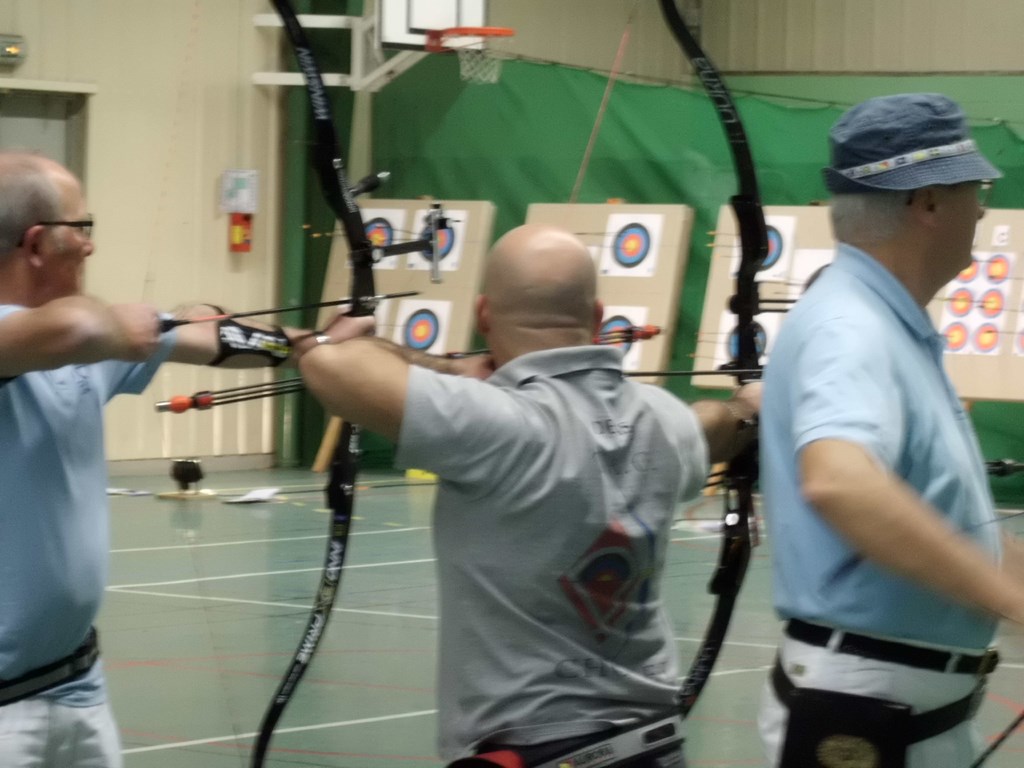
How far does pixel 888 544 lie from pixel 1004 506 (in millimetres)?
6502

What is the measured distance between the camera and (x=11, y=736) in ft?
5.64

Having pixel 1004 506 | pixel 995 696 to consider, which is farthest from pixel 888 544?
pixel 1004 506

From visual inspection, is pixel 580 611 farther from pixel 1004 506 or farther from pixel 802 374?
pixel 1004 506

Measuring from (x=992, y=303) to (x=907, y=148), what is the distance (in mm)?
6425

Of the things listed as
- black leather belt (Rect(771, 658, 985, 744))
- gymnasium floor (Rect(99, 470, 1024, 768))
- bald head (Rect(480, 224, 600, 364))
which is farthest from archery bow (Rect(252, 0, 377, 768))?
black leather belt (Rect(771, 658, 985, 744))

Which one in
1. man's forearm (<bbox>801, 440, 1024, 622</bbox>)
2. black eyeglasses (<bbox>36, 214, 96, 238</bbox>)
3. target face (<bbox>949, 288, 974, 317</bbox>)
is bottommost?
target face (<bbox>949, 288, 974, 317</bbox>)

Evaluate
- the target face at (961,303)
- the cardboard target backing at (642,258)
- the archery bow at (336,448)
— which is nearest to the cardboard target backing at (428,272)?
the cardboard target backing at (642,258)

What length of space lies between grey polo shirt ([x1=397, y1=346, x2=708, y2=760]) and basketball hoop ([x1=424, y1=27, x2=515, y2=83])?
626 cm

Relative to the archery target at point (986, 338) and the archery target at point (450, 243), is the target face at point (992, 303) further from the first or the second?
the archery target at point (450, 243)

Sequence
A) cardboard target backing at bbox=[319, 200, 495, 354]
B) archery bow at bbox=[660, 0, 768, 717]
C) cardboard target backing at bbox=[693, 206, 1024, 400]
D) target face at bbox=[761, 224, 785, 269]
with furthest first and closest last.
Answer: cardboard target backing at bbox=[319, 200, 495, 354]
target face at bbox=[761, 224, 785, 269]
cardboard target backing at bbox=[693, 206, 1024, 400]
archery bow at bbox=[660, 0, 768, 717]

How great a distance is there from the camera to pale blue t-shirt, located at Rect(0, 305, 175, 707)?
1729 mm

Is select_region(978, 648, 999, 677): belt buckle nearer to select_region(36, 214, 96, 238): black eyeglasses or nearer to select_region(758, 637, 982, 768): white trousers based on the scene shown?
select_region(758, 637, 982, 768): white trousers

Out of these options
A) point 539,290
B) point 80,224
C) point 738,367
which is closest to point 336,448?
point 738,367

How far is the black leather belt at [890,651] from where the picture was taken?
56.3 inches
